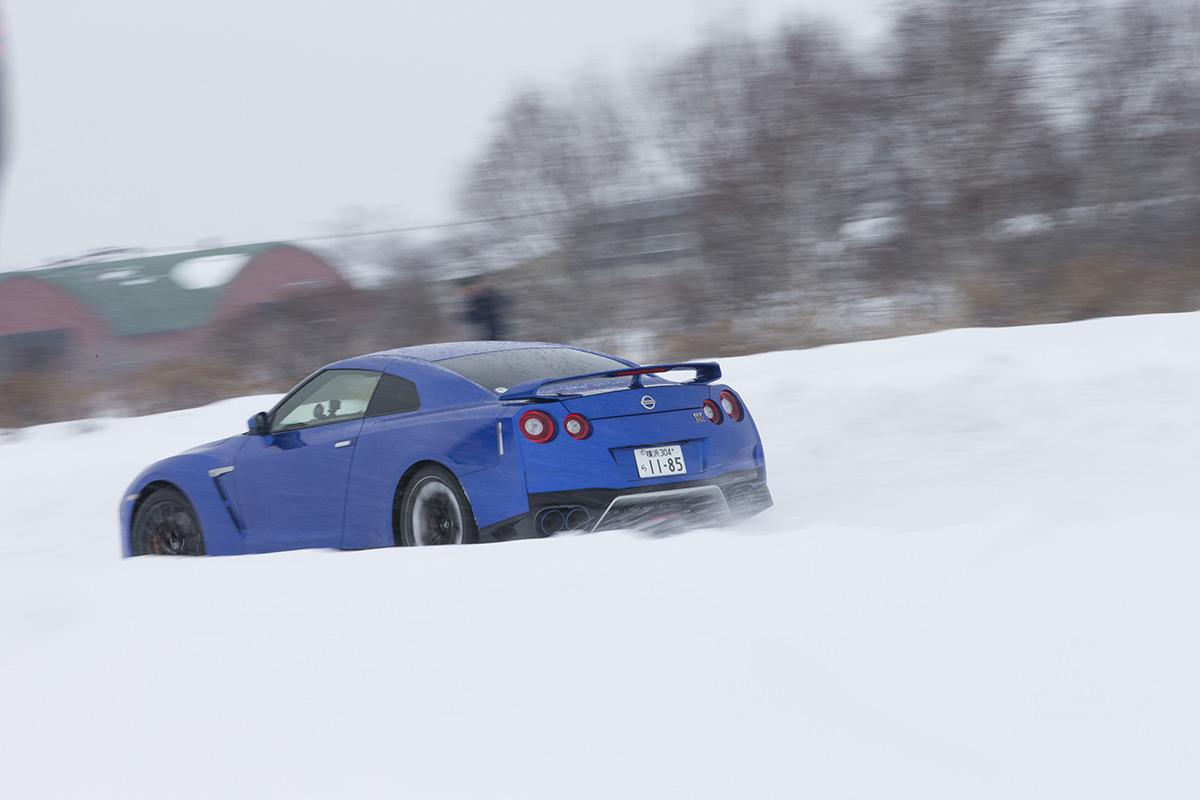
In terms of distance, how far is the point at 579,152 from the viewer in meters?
24.2

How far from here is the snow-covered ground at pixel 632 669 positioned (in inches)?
117

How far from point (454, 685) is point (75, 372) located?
61.3 ft

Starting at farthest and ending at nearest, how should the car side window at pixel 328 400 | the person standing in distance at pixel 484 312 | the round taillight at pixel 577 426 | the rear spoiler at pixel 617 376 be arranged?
the person standing in distance at pixel 484 312 → the car side window at pixel 328 400 → the rear spoiler at pixel 617 376 → the round taillight at pixel 577 426

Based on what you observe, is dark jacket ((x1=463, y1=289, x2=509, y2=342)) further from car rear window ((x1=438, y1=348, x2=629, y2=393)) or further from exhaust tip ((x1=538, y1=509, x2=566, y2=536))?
exhaust tip ((x1=538, y1=509, x2=566, y2=536))

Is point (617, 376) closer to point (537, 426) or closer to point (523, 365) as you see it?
point (523, 365)

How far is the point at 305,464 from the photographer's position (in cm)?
723

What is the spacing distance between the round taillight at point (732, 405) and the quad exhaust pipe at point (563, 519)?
1066 millimetres

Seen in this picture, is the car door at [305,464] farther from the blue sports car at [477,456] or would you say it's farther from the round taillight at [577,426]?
the round taillight at [577,426]

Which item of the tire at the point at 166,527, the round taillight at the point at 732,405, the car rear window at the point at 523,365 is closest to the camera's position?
the car rear window at the point at 523,365

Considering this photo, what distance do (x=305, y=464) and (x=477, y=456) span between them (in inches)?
51.8

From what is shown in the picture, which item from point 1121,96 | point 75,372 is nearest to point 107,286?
point 75,372

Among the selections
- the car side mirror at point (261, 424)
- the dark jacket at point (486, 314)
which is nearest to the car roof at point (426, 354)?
the car side mirror at point (261, 424)

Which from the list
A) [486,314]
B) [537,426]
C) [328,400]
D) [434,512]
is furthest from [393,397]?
[486,314]

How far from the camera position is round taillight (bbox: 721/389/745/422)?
274 inches
